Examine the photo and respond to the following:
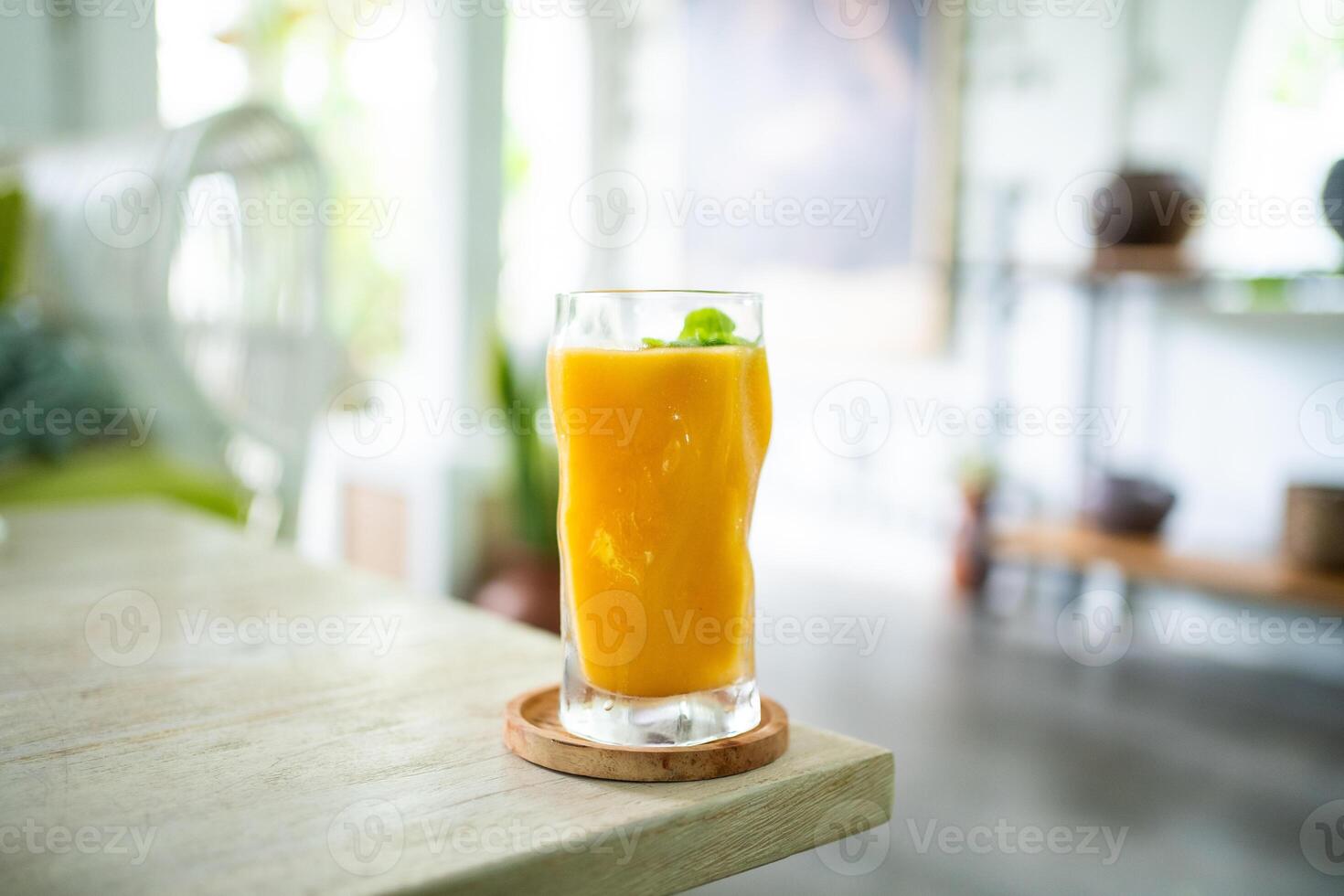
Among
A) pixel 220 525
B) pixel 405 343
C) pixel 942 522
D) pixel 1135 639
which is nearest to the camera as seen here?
pixel 220 525

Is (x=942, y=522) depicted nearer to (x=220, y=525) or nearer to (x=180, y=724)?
(x=220, y=525)

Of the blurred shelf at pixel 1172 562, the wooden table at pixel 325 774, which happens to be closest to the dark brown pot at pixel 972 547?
the blurred shelf at pixel 1172 562

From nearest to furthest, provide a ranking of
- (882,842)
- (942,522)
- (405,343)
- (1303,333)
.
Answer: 1. (882,842)
2. (1303,333)
3. (942,522)
4. (405,343)

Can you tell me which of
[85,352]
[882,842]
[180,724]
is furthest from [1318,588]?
[85,352]

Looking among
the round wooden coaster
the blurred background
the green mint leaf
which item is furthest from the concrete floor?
the green mint leaf

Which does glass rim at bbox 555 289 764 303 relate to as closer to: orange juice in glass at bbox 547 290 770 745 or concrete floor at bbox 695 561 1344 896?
orange juice in glass at bbox 547 290 770 745

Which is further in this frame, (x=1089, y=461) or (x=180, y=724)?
(x=1089, y=461)

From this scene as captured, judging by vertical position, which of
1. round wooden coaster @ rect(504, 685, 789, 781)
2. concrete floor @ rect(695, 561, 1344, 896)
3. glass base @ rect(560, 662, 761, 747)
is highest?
glass base @ rect(560, 662, 761, 747)

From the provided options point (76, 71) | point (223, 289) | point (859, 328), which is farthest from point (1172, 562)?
point (76, 71)
